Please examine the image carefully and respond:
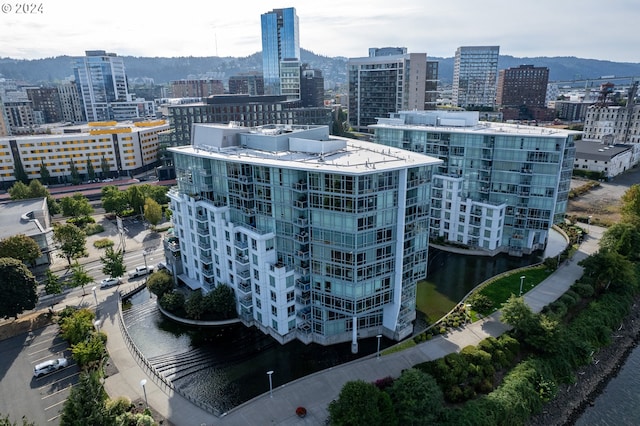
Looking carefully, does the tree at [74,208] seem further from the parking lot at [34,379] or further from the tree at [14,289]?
the parking lot at [34,379]

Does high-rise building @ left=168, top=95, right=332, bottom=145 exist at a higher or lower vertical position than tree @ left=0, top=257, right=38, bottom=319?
higher

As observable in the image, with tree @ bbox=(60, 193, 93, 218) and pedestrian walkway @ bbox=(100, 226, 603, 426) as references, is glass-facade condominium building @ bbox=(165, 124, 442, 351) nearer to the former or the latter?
pedestrian walkway @ bbox=(100, 226, 603, 426)

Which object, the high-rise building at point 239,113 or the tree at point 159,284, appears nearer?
the tree at point 159,284

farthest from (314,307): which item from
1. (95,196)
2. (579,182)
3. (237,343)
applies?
(579,182)

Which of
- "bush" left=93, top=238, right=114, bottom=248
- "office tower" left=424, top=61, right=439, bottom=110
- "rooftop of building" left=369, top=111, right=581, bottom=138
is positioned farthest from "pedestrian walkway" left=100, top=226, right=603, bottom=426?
"office tower" left=424, top=61, right=439, bottom=110

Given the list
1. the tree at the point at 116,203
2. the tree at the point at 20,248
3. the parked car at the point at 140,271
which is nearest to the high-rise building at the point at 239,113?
the tree at the point at 116,203

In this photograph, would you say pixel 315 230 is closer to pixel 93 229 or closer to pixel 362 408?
pixel 362 408
